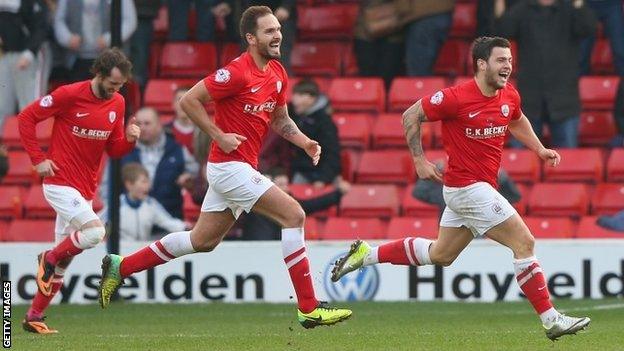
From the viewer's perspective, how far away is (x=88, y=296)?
51.0ft

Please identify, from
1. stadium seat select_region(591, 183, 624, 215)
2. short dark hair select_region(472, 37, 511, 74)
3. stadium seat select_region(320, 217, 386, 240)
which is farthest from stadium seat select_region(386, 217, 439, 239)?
short dark hair select_region(472, 37, 511, 74)

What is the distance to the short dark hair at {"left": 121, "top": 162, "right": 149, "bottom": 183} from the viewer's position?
1559 centimetres

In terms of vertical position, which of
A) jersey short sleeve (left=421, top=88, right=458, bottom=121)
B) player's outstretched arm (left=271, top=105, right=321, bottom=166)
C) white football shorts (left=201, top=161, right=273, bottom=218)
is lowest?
white football shorts (left=201, top=161, right=273, bottom=218)

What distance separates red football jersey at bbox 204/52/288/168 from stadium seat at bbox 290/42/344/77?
7.54 meters

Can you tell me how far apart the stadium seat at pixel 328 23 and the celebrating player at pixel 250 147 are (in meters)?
7.78

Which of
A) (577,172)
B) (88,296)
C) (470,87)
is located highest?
(470,87)

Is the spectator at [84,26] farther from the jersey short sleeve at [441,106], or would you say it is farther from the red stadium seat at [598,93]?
the jersey short sleeve at [441,106]

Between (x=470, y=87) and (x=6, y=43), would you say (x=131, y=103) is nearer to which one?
(x=6, y=43)

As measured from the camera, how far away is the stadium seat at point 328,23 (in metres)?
19.2

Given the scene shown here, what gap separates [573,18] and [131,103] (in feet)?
15.1

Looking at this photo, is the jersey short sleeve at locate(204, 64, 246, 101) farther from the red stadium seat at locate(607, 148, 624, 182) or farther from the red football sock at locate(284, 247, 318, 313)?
the red stadium seat at locate(607, 148, 624, 182)

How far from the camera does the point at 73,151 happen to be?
12508mm

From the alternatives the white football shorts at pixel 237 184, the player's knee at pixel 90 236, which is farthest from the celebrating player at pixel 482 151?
the player's knee at pixel 90 236

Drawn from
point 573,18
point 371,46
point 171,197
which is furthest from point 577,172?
point 171,197
